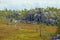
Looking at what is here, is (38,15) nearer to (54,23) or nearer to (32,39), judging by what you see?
(54,23)

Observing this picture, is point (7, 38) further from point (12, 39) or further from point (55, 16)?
point (55, 16)

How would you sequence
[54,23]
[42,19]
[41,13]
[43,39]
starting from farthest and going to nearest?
[41,13] → [42,19] → [54,23] → [43,39]

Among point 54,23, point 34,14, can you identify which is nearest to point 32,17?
point 34,14

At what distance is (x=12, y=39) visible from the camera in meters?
46.2

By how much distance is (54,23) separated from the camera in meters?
88.4

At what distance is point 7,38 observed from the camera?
48.5 m

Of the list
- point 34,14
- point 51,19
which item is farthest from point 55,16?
point 34,14

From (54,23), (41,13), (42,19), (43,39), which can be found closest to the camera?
(43,39)

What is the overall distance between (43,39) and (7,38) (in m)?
9.69

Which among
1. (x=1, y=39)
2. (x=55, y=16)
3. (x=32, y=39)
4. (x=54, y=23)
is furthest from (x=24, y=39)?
(x=55, y=16)

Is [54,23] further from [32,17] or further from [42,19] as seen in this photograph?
[32,17]

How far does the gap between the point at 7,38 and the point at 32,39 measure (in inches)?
264

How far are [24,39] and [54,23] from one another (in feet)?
143

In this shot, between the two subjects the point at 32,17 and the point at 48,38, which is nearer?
the point at 48,38
